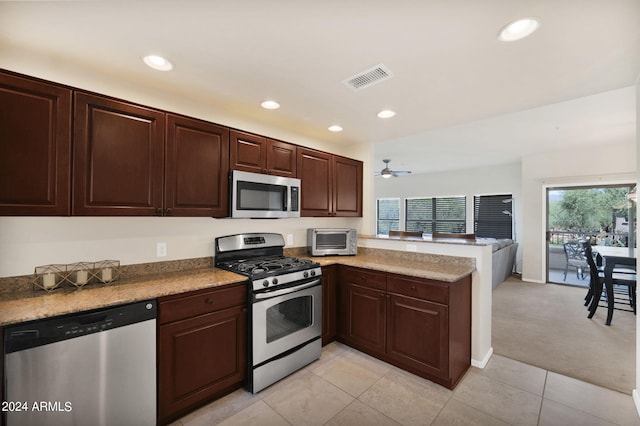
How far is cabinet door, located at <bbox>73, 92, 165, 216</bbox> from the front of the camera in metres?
1.73

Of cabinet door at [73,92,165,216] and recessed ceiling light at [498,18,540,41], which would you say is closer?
recessed ceiling light at [498,18,540,41]

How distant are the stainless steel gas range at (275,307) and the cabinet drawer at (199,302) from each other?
0.36ft

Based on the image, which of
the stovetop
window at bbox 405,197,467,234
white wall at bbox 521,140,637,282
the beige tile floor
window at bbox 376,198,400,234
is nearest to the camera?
the beige tile floor

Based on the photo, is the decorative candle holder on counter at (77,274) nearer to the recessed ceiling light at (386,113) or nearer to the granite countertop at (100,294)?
the granite countertop at (100,294)

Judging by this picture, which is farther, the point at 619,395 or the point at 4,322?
the point at 619,395

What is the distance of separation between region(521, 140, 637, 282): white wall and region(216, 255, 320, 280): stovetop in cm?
540

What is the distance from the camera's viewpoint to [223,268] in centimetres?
249

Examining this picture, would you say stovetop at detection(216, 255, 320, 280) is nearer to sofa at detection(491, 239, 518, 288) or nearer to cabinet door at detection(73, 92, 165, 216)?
cabinet door at detection(73, 92, 165, 216)

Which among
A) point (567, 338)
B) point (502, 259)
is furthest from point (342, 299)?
point (502, 259)

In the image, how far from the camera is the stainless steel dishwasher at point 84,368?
134 cm

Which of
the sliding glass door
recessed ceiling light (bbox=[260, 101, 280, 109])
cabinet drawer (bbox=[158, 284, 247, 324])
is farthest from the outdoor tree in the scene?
cabinet drawer (bbox=[158, 284, 247, 324])

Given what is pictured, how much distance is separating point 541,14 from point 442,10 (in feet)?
1.64

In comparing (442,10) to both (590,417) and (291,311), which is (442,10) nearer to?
(291,311)

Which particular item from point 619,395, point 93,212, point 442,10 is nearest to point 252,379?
point 93,212
